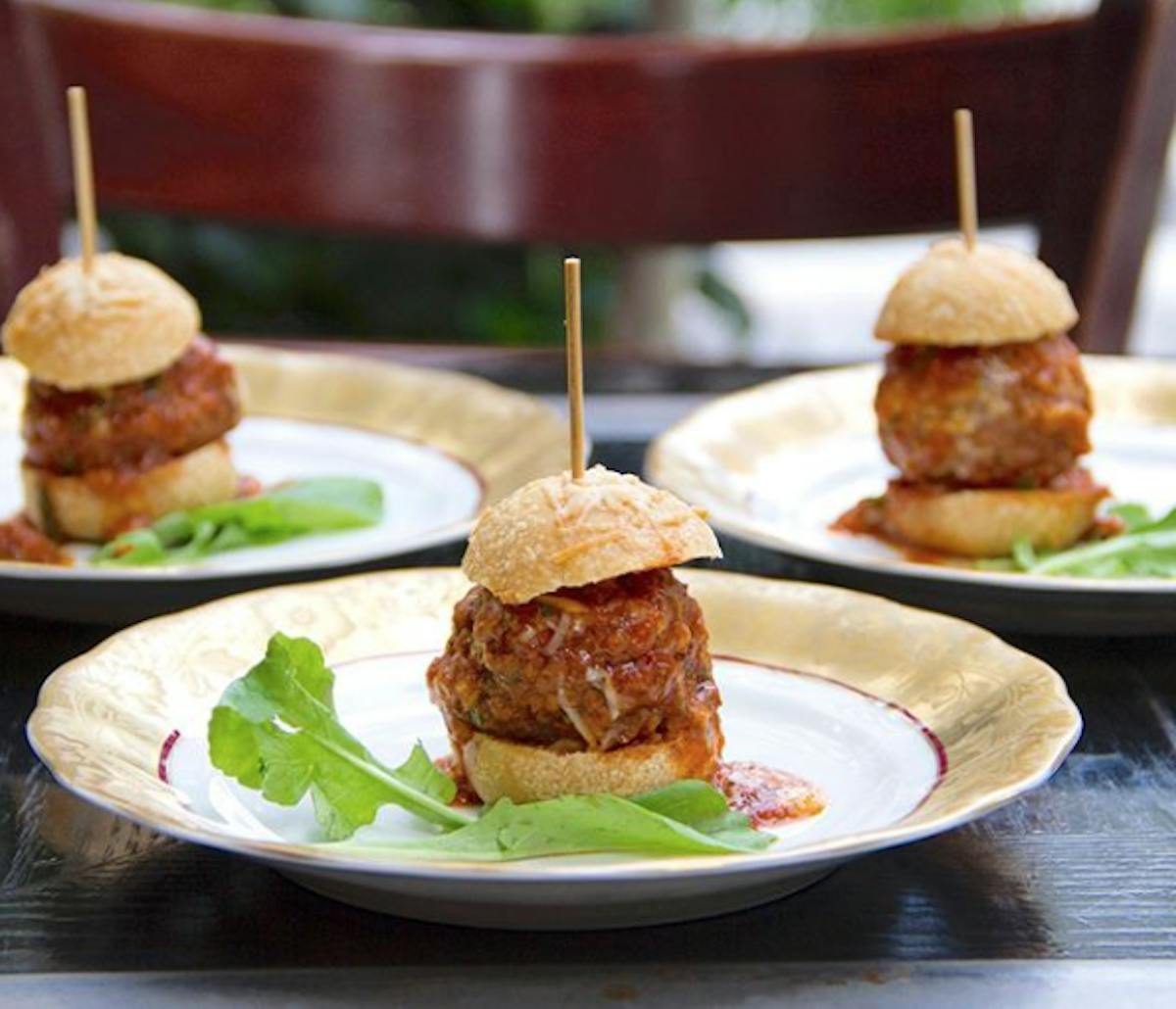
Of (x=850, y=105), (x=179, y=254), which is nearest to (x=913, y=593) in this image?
(x=850, y=105)

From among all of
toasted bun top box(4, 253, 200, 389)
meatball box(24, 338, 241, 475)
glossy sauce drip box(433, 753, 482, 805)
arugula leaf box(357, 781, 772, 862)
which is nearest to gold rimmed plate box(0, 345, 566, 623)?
meatball box(24, 338, 241, 475)

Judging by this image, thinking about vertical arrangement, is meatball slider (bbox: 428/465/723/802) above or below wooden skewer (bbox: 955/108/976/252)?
below

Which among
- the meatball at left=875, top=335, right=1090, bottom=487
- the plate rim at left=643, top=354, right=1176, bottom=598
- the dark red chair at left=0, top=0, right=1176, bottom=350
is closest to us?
the plate rim at left=643, top=354, right=1176, bottom=598

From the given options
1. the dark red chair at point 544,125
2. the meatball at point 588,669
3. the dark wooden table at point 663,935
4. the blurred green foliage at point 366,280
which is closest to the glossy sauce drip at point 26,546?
the dark wooden table at point 663,935

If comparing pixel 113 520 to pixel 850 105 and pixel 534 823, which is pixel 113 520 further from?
pixel 850 105

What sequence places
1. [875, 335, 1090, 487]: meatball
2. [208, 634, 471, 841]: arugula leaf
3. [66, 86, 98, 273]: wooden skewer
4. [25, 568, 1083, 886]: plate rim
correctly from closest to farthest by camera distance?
[25, 568, 1083, 886]: plate rim, [208, 634, 471, 841]: arugula leaf, [66, 86, 98, 273]: wooden skewer, [875, 335, 1090, 487]: meatball

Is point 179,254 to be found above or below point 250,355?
below

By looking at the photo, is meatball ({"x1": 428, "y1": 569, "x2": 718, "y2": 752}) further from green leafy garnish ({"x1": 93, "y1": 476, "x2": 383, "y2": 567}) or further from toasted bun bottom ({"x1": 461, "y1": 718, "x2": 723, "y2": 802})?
green leafy garnish ({"x1": 93, "y1": 476, "x2": 383, "y2": 567})
